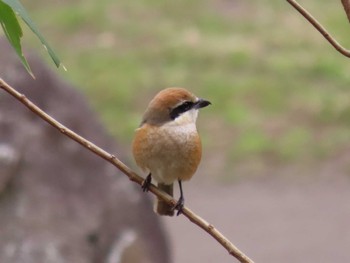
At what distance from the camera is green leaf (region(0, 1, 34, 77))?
55.7 inches

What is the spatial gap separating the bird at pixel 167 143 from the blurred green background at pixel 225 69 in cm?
676

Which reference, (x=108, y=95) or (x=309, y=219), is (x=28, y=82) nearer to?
(x=309, y=219)

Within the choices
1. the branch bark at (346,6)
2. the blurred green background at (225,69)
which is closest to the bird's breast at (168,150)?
the branch bark at (346,6)

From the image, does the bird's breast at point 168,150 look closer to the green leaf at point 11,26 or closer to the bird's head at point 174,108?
the bird's head at point 174,108

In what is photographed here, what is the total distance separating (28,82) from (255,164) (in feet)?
13.0

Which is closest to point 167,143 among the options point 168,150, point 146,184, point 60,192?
point 168,150

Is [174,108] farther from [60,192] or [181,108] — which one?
[60,192]

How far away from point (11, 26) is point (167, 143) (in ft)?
3.83

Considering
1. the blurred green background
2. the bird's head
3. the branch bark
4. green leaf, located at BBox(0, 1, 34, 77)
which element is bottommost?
green leaf, located at BBox(0, 1, 34, 77)

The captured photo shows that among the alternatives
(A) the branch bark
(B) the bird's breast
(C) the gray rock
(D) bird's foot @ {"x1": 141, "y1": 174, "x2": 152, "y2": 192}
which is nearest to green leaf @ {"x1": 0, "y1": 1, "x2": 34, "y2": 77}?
(A) the branch bark

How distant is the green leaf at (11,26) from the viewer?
1415mm

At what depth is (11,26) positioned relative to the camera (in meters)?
1.43

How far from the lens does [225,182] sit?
30.2 feet

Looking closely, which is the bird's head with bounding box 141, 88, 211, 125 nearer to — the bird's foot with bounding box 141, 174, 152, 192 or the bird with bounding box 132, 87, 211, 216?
the bird with bounding box 132, 87, 211, 216
